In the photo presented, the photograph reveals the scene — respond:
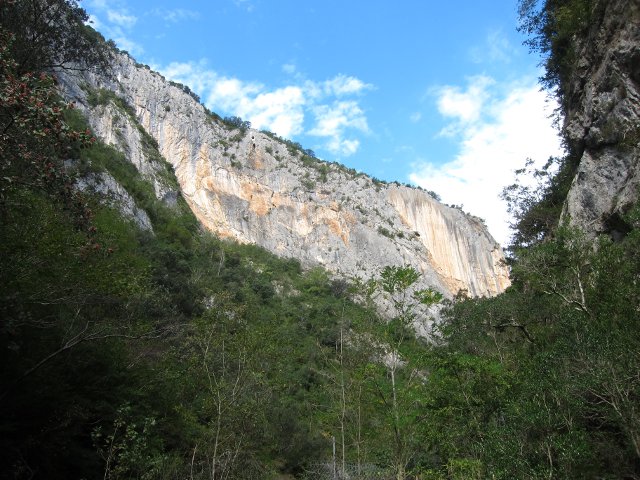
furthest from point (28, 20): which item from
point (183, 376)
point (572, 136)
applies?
point (572, 136)

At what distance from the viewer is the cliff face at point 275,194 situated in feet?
189

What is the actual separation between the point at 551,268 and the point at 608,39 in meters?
9.39

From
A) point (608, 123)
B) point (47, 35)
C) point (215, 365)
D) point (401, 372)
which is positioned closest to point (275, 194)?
point (608, 123)

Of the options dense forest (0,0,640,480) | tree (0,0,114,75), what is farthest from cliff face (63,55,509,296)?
dense forest (0,0,640,480)

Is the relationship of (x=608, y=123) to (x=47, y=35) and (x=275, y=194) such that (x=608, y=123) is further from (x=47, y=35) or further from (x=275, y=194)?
(x=275, y=194)

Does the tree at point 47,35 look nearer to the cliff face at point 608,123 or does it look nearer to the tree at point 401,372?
the tree at point 401,372

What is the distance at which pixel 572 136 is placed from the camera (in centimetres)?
1828

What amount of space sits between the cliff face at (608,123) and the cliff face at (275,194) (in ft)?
135

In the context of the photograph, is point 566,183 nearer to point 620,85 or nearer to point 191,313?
point 620,85


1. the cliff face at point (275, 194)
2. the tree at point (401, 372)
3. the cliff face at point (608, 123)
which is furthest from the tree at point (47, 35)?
the cliff face at point (275, 194)

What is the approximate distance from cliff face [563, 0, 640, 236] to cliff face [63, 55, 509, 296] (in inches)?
1625

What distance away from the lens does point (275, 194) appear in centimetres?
6462

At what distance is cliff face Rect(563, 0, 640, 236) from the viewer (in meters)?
14.7

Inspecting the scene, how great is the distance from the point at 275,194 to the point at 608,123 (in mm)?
51424
